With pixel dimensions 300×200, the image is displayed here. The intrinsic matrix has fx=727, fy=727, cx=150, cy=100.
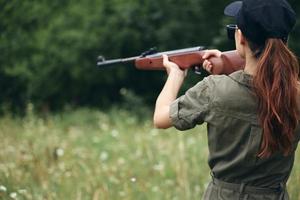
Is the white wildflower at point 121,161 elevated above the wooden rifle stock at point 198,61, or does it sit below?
below

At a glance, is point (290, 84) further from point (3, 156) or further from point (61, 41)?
point (61, 41)

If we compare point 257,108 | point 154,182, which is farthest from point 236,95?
point 154,182

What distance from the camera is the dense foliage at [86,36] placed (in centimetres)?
1245

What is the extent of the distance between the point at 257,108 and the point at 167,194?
7.84 ft

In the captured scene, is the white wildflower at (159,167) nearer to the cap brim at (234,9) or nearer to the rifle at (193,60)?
the rifle at (193,60)

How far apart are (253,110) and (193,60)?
621 mm

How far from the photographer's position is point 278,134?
2697 mm

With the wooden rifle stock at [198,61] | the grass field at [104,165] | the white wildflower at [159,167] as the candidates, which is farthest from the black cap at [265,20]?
the white wildflower at [159,167]

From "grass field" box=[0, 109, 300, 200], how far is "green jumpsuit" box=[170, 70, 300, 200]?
190 cm

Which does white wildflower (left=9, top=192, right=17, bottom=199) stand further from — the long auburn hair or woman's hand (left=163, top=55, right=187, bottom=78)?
the long auburn hair

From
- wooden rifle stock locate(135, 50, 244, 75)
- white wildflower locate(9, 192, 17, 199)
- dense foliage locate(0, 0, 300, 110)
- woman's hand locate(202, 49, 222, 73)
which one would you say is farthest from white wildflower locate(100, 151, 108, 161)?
dense foliage locate(0, 0, 300, 110)

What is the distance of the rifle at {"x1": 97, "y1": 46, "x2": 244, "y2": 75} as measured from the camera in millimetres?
3057

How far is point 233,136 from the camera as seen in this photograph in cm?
275

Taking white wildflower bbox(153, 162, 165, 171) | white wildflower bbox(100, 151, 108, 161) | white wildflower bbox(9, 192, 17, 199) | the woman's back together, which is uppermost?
the woman's back
